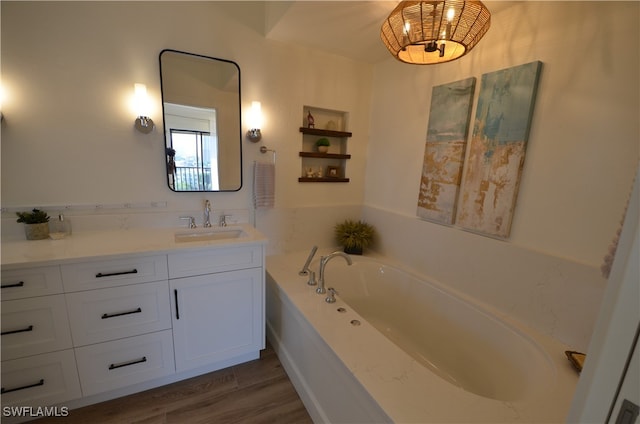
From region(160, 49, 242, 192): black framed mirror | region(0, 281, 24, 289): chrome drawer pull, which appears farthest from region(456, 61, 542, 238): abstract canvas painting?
region(0, 281, 24, 289): chrome drawer pull

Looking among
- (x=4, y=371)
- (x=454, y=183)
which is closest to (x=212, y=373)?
(x=4, y=371)

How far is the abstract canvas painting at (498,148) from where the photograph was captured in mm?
1464

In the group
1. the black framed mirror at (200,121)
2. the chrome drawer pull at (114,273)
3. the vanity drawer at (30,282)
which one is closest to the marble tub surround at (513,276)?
the black framed mirror at (200,121)

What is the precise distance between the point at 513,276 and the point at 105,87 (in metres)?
2.70

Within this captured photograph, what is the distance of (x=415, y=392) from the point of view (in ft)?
3.43

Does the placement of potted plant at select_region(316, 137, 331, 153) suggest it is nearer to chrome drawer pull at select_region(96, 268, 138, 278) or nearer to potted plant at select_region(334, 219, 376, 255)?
potted plant at select_region(334, 219, 376, 255)

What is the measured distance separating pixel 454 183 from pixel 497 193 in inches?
11.2

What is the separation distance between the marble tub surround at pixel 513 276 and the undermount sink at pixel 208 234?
1371 millimetres

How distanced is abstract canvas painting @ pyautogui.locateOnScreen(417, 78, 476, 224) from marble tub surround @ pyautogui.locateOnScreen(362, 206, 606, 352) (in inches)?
6.8

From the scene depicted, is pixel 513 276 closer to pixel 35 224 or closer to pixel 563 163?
pixel 563 163

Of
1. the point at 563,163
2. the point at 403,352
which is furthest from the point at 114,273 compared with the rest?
the point at 563,163

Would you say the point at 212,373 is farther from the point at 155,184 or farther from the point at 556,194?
the point at 556,194

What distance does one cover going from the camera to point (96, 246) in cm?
147

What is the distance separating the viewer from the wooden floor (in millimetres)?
1462
